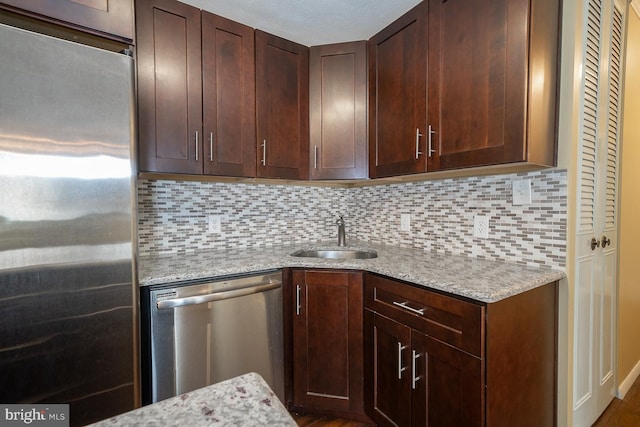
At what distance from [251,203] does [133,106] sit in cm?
112

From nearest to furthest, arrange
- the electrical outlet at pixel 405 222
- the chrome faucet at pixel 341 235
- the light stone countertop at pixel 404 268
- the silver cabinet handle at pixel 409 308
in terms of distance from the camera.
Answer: the light stone countertop at pixel 404 268, the silver cabinet handle at pixel 409 308, the electrical outlet at pixel 405 222, the chrome faucet at pixel 341 235

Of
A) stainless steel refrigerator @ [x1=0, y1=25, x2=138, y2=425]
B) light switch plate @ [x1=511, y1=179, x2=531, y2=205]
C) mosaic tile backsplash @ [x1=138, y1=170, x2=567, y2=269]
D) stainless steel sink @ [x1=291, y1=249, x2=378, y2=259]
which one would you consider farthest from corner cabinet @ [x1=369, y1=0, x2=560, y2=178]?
stainless steel refrigerator @ [x1=0, y1=25, x2=138, y2=425]

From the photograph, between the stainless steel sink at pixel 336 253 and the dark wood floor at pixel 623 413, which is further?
the stainless steel sink at pixel 336 253

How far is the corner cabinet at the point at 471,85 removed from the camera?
1.17 meters

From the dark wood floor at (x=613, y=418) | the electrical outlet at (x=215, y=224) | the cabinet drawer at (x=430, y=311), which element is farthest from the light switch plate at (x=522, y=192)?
the electrical outlet at (x=215, y=224)

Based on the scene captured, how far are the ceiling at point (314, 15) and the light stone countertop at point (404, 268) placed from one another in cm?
138

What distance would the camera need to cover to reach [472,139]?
52.2 inches

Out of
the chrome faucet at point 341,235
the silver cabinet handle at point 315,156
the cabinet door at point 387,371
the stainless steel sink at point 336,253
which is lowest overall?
the cabinet door at point 387,371

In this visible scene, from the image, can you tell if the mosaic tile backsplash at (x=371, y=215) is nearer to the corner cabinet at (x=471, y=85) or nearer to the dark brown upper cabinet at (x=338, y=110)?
the corner cabinet at (x=471, y=85)

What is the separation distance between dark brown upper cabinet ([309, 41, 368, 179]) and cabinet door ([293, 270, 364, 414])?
72 centimetres

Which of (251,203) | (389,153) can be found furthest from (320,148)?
(251,203)

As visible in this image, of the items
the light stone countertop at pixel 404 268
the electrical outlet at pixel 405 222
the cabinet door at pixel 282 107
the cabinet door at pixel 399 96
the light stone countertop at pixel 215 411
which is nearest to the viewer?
the light stone countertop at pixel 215 411

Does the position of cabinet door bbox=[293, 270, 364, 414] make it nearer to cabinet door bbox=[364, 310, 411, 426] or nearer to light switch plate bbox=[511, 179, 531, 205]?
cabinet door bbox=[364, 310, 411, 426]

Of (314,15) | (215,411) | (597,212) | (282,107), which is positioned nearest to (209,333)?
(215,411)
